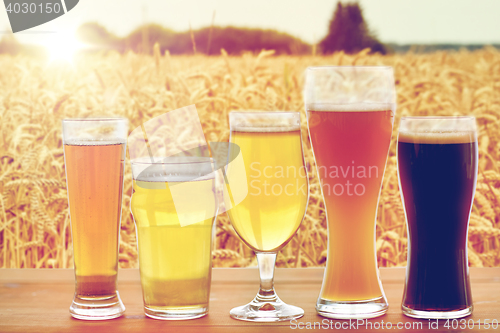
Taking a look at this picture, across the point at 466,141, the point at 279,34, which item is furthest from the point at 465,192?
the point at 279,34

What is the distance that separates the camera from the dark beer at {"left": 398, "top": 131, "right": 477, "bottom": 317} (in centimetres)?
83

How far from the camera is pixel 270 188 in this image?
84cm

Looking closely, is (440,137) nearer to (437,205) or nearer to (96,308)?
(437,205)

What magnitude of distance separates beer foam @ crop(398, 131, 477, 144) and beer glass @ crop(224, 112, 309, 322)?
0.17 meters

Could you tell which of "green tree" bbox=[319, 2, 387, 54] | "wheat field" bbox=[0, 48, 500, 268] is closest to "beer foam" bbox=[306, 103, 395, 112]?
"wheat field" bbox=[0, 48, 500, 268]

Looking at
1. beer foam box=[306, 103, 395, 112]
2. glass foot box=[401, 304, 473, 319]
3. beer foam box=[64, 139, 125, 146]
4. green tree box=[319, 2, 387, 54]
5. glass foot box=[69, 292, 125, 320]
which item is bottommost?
glass foot box=[401, 304, 473, 319]

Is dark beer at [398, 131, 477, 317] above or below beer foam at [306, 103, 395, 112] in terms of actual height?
below

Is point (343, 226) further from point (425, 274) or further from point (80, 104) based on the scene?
point (80, 104)

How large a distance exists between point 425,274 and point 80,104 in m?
2.16

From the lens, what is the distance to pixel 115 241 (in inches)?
34.1

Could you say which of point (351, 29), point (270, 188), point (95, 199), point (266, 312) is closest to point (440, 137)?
point (270, 188)

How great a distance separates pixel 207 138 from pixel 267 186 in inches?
54.4

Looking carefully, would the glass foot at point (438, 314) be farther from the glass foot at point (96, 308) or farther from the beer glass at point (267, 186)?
the glass foot at point (96, 308)

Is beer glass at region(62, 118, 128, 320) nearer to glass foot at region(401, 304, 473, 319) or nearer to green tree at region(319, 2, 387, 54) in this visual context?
glass foot at region(401, 304, 473, 319)
